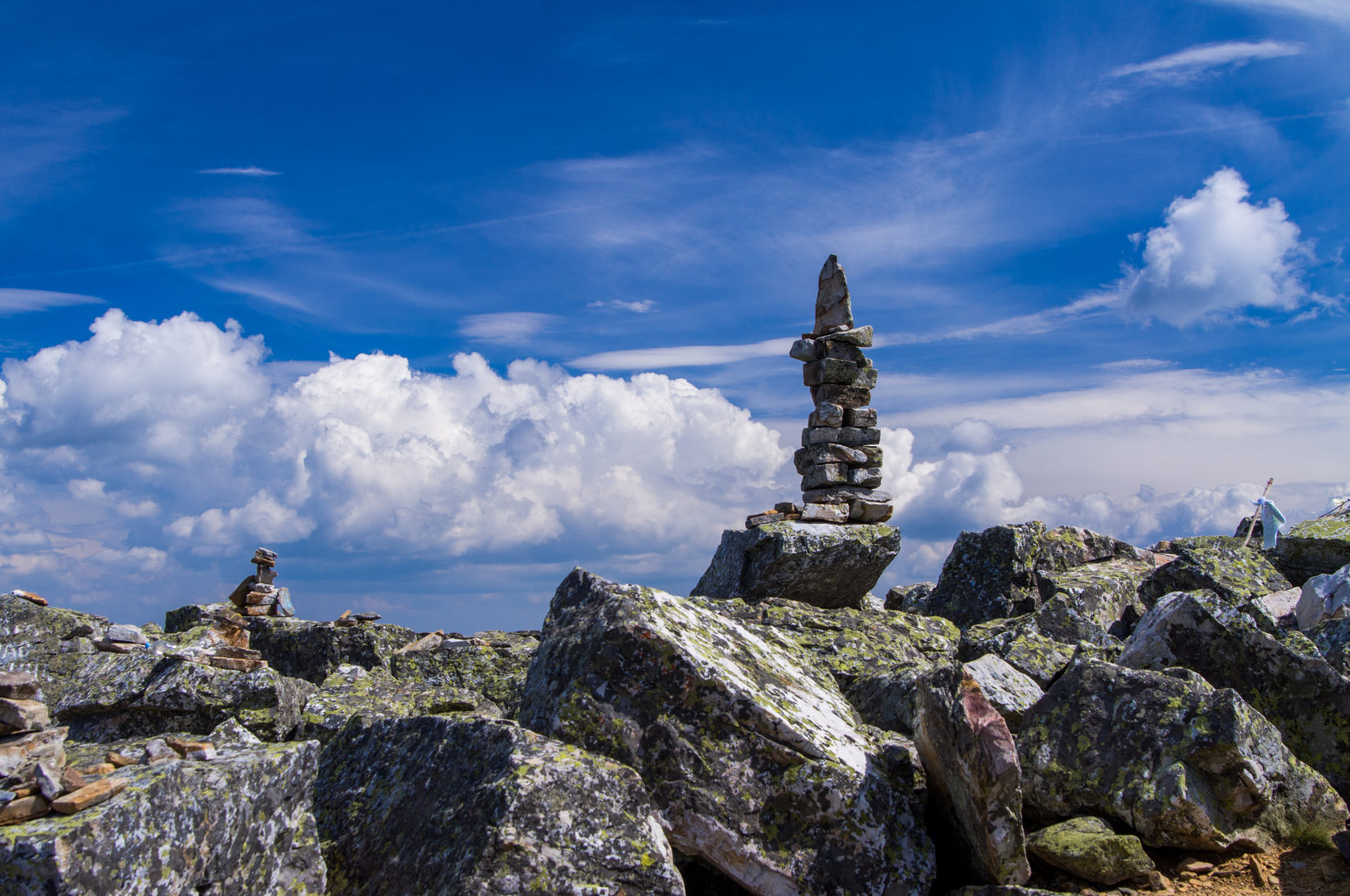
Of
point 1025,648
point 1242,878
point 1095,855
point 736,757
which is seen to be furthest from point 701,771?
point 1025,648

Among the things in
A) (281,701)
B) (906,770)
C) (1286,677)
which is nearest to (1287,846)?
(1286,677)

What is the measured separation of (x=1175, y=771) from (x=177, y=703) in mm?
9135

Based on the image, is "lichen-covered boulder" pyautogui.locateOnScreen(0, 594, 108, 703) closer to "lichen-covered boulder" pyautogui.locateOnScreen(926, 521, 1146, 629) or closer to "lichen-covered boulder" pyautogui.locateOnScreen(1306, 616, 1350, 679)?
"lichen-covered boulder" pyautogui.locateOnScreen(926, 521, 1146, 629)

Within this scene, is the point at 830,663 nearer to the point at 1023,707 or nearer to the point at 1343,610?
the point at 1023,707

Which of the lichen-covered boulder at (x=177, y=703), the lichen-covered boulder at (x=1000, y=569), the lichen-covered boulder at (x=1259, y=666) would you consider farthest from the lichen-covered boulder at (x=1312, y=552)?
the lichen-covered boulder at (x=177, y=703)

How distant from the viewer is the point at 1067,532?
15922 mm

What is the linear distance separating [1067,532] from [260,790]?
14045mm

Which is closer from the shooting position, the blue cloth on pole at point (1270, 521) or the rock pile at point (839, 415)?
the blue cloth on pole at point (1270, 521)

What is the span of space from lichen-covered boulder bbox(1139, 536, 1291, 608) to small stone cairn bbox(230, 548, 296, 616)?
1603 centimetres

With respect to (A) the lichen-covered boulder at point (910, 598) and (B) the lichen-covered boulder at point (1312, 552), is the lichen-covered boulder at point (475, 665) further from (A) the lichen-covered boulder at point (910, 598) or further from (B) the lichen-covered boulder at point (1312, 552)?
(B) the lichen-covered boulder at point (1312, 552)

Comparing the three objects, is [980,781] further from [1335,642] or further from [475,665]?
[475,665]

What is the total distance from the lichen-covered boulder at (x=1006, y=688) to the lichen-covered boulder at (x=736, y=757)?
163 cm

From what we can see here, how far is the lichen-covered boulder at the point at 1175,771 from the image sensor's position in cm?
659

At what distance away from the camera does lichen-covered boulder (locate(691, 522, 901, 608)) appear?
14453 millimetres
